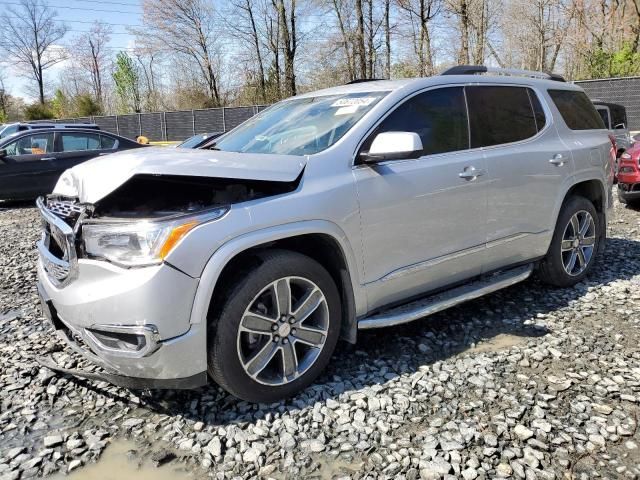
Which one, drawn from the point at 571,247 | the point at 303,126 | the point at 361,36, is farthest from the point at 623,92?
the point at 303,126

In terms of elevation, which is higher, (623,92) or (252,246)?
(623,92)

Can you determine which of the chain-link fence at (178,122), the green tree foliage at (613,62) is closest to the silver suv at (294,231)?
the chain-link fence at (178,122)

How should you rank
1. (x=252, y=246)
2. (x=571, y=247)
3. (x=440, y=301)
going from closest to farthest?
1. (x=252, y=246)
2. (x=440, y=301)
3. (x=571, y=247)

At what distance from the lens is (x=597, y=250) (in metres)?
5.08

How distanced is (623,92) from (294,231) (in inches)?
815

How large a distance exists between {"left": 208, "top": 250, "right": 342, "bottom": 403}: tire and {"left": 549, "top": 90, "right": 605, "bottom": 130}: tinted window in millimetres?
2977

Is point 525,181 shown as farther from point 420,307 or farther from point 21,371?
point 21,371

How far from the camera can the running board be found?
10.7 ft

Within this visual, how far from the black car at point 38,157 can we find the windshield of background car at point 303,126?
7700 millimetres

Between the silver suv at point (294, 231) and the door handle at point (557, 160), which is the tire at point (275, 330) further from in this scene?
the door handle at point (557, 160)

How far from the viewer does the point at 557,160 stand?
4.41m

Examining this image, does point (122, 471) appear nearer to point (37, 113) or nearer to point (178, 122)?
point (178, 122)

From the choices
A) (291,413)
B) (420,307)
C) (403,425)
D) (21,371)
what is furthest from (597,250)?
(21,371)

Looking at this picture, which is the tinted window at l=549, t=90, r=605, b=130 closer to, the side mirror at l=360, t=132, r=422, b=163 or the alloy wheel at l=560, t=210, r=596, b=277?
the alloy wheel at l=560, t=210, r=596, b=277
